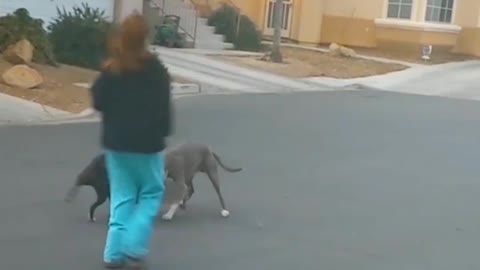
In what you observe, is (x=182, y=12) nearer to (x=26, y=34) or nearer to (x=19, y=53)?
(x=26, y=34)

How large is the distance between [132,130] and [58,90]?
10.1 metres

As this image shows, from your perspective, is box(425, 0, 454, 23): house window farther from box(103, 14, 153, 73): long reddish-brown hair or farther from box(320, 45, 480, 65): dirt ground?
box(103, 14, 153, 73): long reddish-brown hair

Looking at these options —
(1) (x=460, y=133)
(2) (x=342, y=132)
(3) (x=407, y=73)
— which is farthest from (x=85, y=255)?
(3) (x=407, y=73)

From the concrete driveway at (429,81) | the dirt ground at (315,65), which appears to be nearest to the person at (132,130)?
the concrete driveway at (429,81)

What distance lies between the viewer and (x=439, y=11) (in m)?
33.2

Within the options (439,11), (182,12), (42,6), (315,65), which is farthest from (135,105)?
(439,11)

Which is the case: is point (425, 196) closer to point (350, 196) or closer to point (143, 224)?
point (350, 196)

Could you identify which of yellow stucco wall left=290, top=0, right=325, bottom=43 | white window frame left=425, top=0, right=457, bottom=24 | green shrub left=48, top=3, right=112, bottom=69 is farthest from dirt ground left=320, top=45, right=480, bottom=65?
green shrub left=48, top=3, right=112, bottom=69

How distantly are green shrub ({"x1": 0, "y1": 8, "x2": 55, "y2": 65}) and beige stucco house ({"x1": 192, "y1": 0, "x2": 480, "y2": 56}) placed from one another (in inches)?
557

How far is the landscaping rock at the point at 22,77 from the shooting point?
1552cm

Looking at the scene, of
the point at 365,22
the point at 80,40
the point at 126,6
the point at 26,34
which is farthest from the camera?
the point at 365,22

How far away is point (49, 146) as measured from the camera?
445 inches

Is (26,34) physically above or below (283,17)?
below

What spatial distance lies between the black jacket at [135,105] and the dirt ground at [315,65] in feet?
55.3
